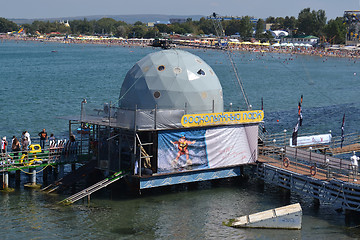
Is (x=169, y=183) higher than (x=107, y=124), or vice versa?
(x=107, y=124)

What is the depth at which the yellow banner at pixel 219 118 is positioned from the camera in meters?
37.2

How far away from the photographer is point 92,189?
35906 millimetres

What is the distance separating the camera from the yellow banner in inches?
1465

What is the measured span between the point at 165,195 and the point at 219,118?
583 cm

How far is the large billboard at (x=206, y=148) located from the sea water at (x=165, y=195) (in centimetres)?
178

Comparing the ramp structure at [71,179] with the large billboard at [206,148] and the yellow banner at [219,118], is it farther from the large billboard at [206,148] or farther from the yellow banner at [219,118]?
the yellow banner at [219,118]

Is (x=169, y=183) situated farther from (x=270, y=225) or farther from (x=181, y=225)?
(x=270, y=225)

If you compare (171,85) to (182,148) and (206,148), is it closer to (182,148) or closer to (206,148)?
(182,148)

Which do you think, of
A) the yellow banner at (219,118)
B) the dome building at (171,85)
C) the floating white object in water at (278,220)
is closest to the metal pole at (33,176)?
the dome building at (171,85)

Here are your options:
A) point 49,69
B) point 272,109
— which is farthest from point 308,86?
point 49,69

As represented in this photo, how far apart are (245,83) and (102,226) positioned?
93.1m

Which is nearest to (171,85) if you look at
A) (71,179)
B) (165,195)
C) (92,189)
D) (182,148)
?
(182,148)

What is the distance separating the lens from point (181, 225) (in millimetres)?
32656

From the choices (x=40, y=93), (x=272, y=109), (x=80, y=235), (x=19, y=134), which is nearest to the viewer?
(x=80, y=235)
